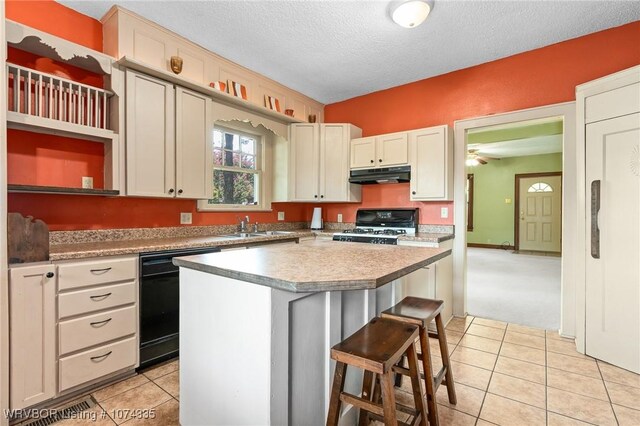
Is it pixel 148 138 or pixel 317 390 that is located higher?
pixel 148 138

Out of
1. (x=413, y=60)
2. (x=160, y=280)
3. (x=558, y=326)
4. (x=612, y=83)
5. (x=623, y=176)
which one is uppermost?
(x=413, y=60)

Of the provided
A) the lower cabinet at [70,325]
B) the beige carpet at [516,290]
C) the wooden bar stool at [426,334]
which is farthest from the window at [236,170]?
the beige carpet at [516,290]

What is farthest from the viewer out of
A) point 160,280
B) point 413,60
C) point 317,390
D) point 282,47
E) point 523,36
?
point 413,60

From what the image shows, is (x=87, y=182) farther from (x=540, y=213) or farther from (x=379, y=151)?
(x=540, y=213)

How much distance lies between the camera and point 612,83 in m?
2.35

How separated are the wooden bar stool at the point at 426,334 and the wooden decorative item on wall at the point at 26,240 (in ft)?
6.65

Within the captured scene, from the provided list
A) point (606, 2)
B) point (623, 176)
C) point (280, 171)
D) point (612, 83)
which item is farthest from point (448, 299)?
point (606, 2)

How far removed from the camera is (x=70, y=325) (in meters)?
1.91

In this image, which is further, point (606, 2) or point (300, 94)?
point (300, 94)

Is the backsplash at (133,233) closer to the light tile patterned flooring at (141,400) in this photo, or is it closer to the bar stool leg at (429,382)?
the light tile patterned flooring at (141,400)

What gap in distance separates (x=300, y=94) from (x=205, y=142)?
5.88 feet

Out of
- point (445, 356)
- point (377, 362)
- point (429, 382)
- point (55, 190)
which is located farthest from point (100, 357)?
point (445, 356)

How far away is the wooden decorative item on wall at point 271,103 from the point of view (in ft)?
12.3

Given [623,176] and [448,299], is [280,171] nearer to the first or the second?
[448,299]
